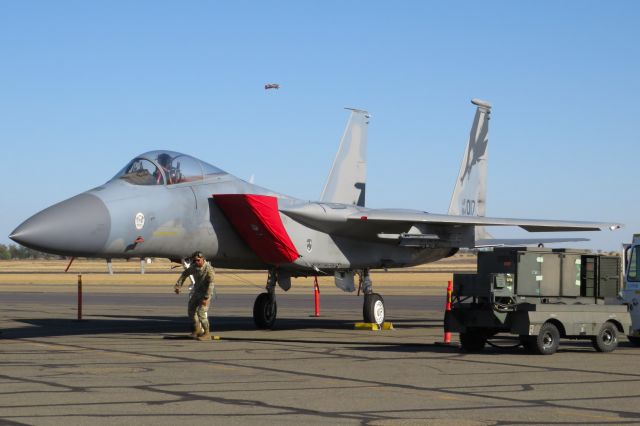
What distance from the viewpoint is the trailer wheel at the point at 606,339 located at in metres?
14.1

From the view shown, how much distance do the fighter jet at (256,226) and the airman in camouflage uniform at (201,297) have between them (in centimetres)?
49

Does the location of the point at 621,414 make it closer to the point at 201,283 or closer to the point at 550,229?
the point at 201,283

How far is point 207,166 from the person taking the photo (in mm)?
17391

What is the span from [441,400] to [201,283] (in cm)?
785

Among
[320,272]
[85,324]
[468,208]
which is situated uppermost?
[468,208]

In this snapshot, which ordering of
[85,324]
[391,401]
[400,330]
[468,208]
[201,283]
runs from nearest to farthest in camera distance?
[391,401] < [201,283] < [400,330] < [85,324] < [468,208]

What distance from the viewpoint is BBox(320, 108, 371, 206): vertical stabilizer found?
22688 millimetres

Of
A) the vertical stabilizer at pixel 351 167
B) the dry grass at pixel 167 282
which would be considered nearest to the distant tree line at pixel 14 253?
the dry grass at pixel 167 282

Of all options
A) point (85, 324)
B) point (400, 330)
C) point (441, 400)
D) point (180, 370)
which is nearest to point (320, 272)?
point (400, 330)

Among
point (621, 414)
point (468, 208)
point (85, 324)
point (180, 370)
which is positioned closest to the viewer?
point (621, 414)

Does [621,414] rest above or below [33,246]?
below

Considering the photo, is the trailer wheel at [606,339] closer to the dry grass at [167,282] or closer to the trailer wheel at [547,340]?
the trailer wheel at [547,340]

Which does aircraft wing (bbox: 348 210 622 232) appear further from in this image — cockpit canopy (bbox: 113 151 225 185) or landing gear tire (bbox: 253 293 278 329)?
cockpit canopy (bbox: 113 151 225 185)

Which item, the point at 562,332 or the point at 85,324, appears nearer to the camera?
the point at 562,332
